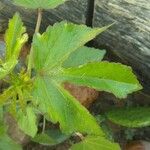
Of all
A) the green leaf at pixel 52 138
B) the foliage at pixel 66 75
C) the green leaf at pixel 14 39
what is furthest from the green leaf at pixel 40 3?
the green leaf at pixel 52 138

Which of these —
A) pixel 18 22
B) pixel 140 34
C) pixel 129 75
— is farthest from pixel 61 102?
pixel 140 34

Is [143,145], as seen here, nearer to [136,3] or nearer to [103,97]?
[103,97]

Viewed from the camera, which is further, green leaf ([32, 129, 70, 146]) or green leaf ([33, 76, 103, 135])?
green leaf ([32, 129, 70, 146])

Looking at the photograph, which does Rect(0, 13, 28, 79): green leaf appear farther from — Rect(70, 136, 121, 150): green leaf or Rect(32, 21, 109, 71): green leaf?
Rect(70, 136, 121, 150): green leaf

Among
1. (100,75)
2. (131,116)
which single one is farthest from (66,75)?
(131,116)

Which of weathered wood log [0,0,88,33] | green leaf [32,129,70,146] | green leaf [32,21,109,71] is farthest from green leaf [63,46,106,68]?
weathered wood log [0,0,88,33]

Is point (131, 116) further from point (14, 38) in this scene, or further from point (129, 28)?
point (14, 38)
